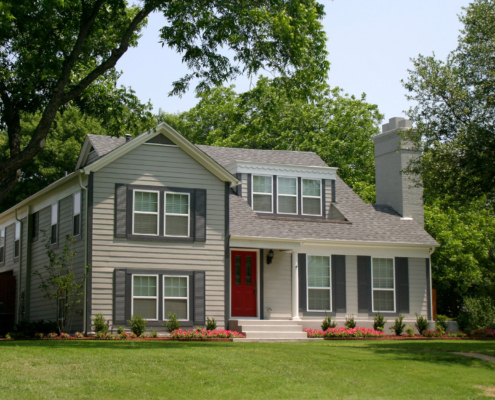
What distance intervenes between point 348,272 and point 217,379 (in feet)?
43.8

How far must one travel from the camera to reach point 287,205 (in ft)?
82.0

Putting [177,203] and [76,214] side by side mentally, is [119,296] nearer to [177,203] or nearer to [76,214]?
[76,214]

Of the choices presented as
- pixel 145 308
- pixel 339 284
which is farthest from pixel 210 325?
pixel 339 284

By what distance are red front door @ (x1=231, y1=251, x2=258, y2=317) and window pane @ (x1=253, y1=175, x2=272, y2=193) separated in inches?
112

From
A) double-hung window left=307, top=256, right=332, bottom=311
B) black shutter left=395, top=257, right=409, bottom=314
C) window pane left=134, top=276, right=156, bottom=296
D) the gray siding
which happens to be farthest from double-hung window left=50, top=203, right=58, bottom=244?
black shutter left=395, top=257, right=409, bottom=314

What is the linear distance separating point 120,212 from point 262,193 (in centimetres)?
638

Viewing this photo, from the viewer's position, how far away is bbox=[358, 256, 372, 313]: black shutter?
23.5 m

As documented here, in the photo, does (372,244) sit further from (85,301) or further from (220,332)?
(85,301)

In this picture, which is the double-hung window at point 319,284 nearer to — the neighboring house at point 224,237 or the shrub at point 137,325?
the neighboring house at point 224,237

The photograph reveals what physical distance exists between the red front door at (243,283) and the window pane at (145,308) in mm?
3118

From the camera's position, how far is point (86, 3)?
55.2 feet

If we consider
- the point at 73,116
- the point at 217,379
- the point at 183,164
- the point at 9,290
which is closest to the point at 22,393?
the point at 217,379

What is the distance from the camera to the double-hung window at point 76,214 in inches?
813

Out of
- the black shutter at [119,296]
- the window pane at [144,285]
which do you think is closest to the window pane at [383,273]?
the window pane at [144,285]
